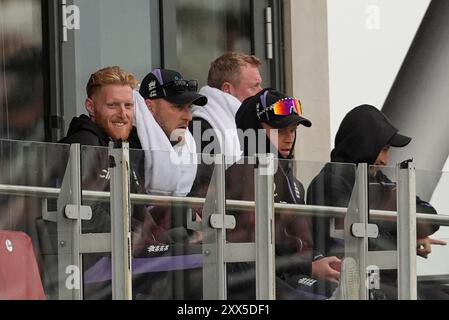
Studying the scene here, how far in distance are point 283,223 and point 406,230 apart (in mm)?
823

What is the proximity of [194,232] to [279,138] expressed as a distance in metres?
1.13

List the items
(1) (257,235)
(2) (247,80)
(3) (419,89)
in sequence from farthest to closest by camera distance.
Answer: (3) (419,89)
(2) (247,80)
(1) (257,235)

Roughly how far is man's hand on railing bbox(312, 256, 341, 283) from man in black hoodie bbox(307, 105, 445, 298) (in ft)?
0.17

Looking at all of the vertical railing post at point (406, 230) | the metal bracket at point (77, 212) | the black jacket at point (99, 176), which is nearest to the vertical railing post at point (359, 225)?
the vertical railing post at point (406, 230)

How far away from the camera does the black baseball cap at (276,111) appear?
9.15 metres

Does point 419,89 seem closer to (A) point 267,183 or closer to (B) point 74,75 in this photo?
(B) point 74,75

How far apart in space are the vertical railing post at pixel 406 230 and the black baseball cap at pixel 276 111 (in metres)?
0.65

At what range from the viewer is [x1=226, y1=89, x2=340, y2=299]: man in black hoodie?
27.4 feet

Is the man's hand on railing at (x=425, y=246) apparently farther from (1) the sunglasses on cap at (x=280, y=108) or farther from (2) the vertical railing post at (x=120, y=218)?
(2) the vertical railing post at (x=120, y=218)

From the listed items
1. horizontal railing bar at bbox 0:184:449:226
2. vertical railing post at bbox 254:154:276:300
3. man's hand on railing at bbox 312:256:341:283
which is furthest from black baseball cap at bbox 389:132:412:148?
vertical railing post at bbox 254:154:276:300

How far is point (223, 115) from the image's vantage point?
9.77m

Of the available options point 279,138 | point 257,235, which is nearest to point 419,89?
point 279,138

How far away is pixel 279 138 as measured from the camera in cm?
914

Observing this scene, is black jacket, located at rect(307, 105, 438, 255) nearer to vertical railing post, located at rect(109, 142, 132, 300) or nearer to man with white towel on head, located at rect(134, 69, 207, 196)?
man with white towel on head, located at rect(134, 69, 207, 196)
